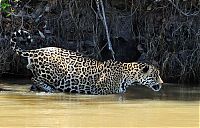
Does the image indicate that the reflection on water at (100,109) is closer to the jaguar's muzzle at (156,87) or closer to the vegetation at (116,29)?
the jaguar's muzzle at (156,87)

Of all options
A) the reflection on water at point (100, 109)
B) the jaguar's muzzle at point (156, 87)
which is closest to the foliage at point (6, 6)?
the reflection on water at point (100, 109)

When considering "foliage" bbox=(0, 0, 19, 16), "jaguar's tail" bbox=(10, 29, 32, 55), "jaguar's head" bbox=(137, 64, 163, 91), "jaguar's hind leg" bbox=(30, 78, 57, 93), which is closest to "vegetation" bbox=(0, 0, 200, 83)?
"foliage" bbox=(0, 0, 19, 16)

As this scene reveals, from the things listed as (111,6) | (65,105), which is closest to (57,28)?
(111,6)

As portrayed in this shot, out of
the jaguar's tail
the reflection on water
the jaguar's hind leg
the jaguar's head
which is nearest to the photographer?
the reflection on water

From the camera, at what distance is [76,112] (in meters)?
6.59

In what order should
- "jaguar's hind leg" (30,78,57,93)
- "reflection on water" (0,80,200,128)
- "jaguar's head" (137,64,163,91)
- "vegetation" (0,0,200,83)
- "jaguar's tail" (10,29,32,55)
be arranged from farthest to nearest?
"vegetation" (0,0,200,83) → "jaguar's tail" (10,29,32,55) → "jaguar's head" (137,64,163,91) → "jaguar's hind leg" (30,78,57,93) → "reflection on water" (0,80,200,128)

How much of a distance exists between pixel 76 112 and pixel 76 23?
12.9 ft

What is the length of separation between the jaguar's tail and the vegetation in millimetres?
214

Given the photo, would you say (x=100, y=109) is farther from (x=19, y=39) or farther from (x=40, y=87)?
(x=19, y=39)

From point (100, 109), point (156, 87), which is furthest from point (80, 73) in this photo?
point (100, 109)

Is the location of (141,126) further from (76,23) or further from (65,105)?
(76,23)

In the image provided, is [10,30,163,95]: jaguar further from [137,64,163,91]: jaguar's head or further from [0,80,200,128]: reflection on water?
[0,80,200,128]: reflection on water

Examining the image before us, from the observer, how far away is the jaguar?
8961mm

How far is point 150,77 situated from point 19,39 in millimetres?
2618
